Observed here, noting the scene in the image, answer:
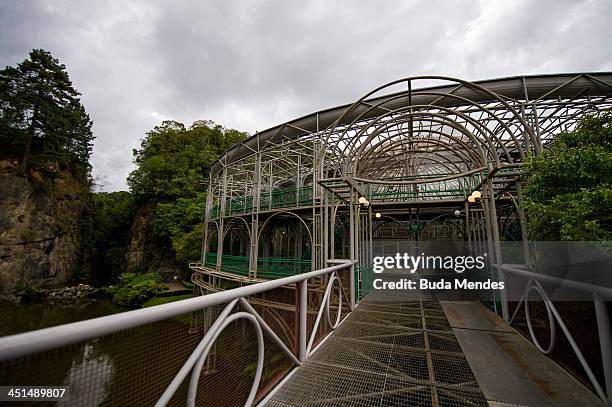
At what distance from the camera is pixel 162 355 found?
51.9 inches

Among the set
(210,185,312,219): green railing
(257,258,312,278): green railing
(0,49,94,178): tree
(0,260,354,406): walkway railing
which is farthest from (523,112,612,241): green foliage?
(0,49,94,178): tree

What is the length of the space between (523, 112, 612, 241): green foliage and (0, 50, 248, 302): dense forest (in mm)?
19910

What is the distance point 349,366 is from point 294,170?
17.2m

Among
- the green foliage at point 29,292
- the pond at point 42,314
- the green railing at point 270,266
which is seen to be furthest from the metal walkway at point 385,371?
the green foliage at point 29,292

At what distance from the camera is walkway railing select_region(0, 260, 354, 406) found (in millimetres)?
857

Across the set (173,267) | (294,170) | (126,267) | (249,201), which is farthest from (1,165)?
(294,170)

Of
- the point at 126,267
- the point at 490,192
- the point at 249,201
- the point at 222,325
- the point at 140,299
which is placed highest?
the point at 249,201

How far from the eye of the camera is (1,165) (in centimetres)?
2045

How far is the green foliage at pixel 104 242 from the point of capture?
26.3m

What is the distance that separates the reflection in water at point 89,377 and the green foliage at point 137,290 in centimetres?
2349

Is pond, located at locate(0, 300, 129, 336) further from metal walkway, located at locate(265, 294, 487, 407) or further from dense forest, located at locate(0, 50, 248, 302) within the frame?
metal walkway, located at locate(265, 294, 487, 407)

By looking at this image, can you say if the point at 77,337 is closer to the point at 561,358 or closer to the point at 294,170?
the point at 561,358

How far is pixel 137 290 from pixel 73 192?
47.9 feet

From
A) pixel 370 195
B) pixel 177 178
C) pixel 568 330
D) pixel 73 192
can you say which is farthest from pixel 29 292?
pixel 568 330
